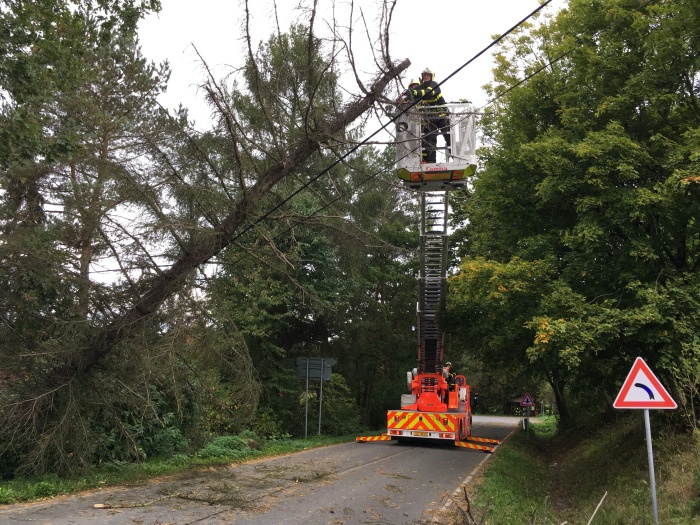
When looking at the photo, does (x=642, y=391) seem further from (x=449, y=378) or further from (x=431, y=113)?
(x=449, y=378)

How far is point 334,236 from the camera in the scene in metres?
11.2

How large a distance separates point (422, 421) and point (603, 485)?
23.5 feet

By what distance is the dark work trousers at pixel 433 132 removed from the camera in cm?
877

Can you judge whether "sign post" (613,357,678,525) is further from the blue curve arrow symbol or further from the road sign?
the road sign

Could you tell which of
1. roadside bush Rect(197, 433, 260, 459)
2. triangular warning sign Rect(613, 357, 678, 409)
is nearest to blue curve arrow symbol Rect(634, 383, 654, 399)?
triangular warning sign Rect(613, 357, 678, 409)

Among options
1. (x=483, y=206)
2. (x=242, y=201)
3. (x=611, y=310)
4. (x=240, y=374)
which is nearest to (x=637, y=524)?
(x=611, y=310)

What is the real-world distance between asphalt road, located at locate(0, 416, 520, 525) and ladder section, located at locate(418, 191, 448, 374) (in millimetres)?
5505

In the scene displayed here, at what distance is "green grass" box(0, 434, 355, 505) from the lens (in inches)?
321

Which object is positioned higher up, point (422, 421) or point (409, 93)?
point (409, 93)

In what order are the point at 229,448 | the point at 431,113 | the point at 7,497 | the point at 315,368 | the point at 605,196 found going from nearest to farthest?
the point at 7,497
the point at 431,113
the point at 605,196
the point at 229,448
the point at 315,368

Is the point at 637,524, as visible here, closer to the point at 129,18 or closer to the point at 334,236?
the point at 334,236

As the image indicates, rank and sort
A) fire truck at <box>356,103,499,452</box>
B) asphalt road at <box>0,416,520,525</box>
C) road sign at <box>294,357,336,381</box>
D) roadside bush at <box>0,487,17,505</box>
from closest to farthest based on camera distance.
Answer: asphalt road at <box>0,416,520,525</box> → roadside bush at <box>0,487,17,505</box> → fire truck at <box>356,103,499,452</box> → road sign at <box>294,357,336,381</box>

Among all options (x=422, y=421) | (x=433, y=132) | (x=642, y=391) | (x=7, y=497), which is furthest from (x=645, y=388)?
(x=422, y=421)

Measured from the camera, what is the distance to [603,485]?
424 inches
